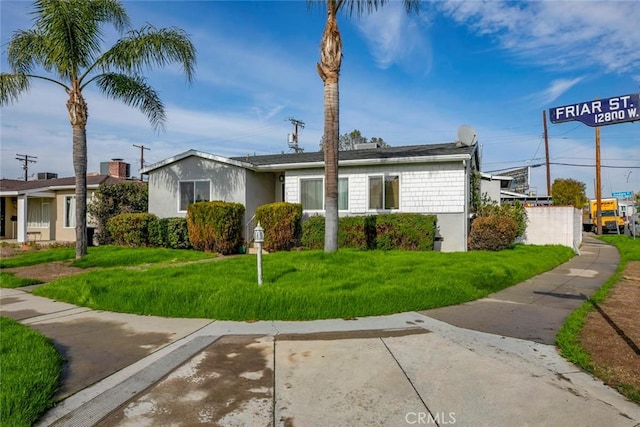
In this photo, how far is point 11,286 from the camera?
913 centimetres

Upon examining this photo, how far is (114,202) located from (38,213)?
26.2ft

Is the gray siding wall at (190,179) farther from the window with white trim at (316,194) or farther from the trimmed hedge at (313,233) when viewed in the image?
the trimmed hedge at (313,233)

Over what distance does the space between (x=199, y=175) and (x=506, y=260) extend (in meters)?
11.6

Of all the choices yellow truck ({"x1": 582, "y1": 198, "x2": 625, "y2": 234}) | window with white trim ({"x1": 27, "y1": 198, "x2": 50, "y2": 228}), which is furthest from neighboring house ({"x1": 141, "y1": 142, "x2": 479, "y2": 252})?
yellow truck ({"x1": 582, "y1": 198, "x2": 625, "y2": 234})

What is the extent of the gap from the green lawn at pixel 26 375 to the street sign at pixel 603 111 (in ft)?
23.8

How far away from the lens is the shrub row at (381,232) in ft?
43.8

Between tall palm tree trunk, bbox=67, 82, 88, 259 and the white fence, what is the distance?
17155 millimetres

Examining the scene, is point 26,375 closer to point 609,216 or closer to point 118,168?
point 118,168

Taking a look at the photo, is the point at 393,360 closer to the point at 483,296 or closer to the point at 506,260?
the point at 483,296

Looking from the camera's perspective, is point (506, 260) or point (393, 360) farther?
point (506, 260)

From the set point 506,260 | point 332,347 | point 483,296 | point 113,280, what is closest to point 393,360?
point 332,347

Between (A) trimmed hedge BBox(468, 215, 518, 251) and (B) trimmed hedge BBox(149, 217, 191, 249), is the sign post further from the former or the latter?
(B) trimmed hedge BBox(149, 217, 191, 249)

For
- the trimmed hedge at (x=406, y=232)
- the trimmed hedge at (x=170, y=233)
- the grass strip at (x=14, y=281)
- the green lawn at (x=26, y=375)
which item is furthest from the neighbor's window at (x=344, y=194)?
the green lawn at (x=26, y=375)

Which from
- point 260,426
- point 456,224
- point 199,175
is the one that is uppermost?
point 199,175
